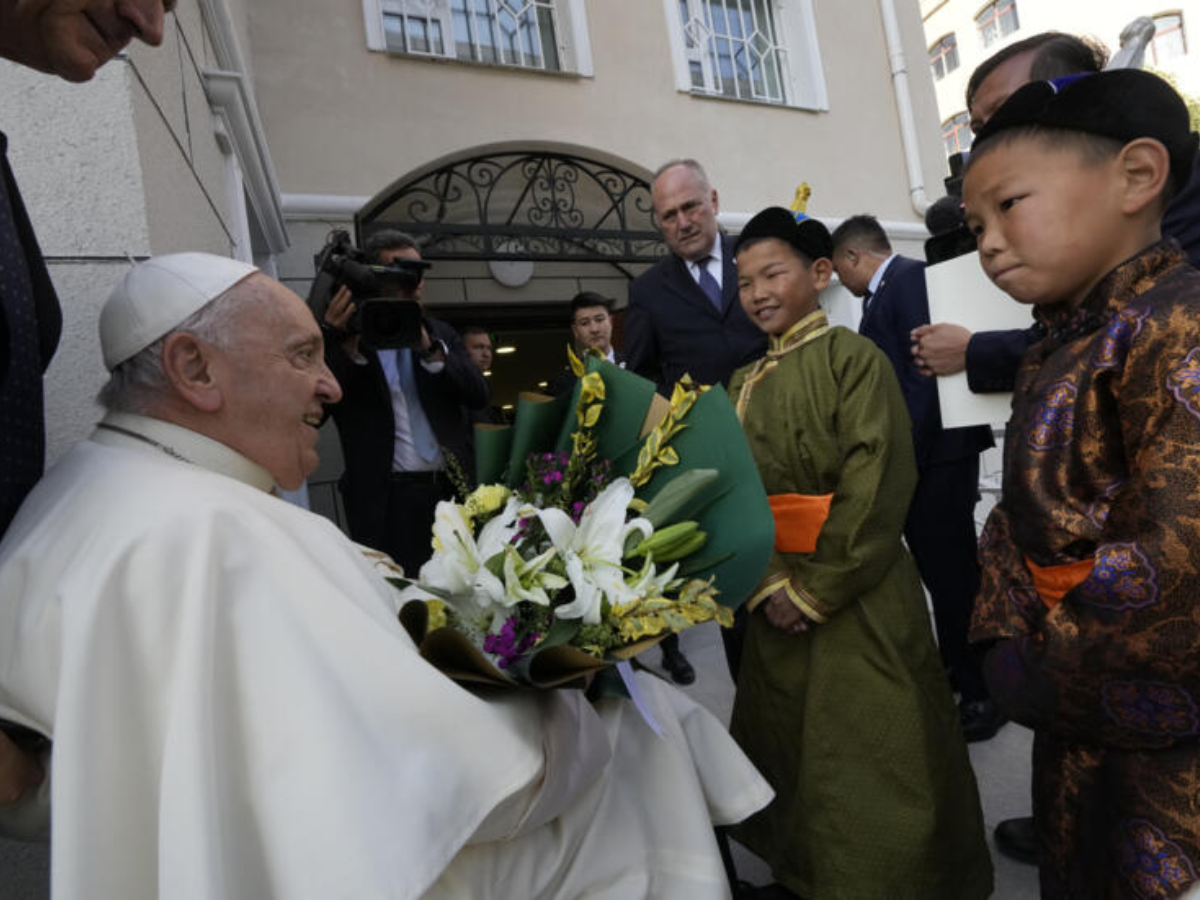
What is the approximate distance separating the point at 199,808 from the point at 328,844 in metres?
0.15

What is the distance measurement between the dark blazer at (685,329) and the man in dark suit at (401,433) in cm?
73

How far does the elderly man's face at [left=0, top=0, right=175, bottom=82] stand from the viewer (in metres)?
1.05

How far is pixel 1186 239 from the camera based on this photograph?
1397mm

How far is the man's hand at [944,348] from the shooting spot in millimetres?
1896

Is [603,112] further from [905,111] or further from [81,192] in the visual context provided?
[81,192]

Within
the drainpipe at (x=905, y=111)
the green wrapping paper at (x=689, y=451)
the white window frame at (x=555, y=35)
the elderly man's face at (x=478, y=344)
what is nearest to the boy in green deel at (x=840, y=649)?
the green wrapping paper at (x=689, y=451)

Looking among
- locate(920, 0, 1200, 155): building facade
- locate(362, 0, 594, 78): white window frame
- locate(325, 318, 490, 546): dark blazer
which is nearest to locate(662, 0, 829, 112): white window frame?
locate(362, 0, 594, 78): white window frame

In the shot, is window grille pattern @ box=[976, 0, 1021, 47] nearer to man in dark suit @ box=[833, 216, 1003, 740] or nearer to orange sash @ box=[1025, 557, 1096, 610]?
man in dark suit @ box=[833, 216, 1003, 740]

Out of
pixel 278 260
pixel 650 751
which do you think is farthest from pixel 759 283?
pixel 278 260

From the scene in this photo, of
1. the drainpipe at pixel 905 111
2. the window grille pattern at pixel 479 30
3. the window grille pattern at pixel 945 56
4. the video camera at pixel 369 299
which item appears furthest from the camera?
the window grille pattern at pixel 945 56

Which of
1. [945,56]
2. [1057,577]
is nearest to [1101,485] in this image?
[1057,577]

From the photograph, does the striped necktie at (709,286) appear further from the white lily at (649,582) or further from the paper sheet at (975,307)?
the white lily at (649,582)

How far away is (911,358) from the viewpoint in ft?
10.6

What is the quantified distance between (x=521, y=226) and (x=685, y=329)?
3448 mm
